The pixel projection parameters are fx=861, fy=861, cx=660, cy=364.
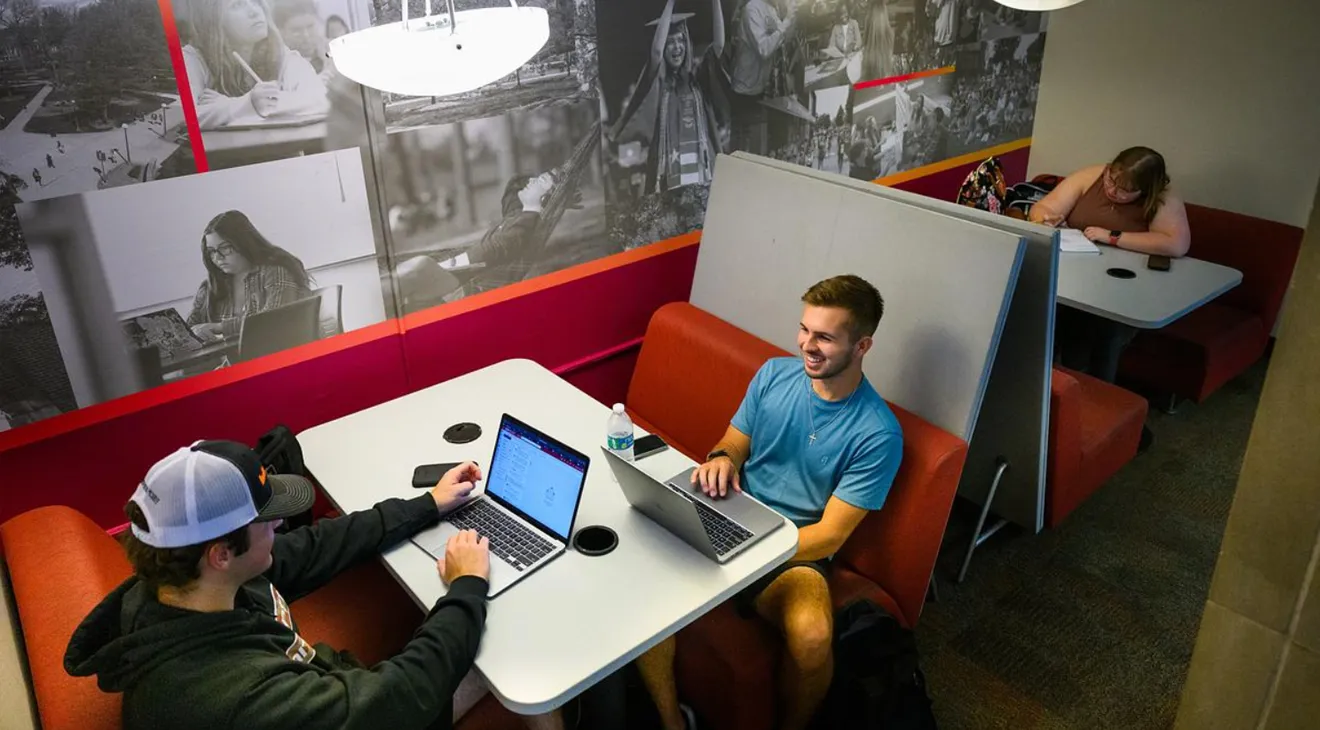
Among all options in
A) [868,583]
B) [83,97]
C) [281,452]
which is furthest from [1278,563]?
[83,97]

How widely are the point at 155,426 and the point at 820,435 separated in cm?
206

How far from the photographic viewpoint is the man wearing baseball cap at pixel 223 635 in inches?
61.9

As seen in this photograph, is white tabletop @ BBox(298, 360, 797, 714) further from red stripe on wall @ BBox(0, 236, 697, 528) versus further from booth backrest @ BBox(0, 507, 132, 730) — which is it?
booth backrest @ BBox(0, 507, 132, 730)

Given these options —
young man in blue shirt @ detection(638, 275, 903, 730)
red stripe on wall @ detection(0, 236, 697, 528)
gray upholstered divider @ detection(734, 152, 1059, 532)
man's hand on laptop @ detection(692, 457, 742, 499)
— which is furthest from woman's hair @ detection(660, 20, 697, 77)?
man's hand on laptop @ detection(692, 457, 742, 499)

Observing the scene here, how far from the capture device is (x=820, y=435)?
8.36 feet

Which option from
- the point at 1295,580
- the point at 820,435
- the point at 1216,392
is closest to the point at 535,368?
the point at 820,435

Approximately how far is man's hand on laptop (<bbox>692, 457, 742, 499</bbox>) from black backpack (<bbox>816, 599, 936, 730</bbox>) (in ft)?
1.56

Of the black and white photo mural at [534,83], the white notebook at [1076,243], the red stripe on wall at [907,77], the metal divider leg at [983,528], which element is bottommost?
the metal divider leg at [983,528]

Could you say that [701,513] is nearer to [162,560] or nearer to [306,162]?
[162,560]

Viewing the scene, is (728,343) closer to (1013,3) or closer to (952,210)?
(952,210)

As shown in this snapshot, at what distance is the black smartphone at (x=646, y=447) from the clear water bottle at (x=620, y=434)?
0.02m

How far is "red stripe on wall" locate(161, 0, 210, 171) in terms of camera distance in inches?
93.4

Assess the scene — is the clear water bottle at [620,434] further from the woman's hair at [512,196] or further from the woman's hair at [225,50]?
the woman's hair at [225,50]

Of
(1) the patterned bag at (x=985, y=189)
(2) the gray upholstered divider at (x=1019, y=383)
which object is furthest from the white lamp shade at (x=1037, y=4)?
(1) the patterned bag at (x=985, y=189)
